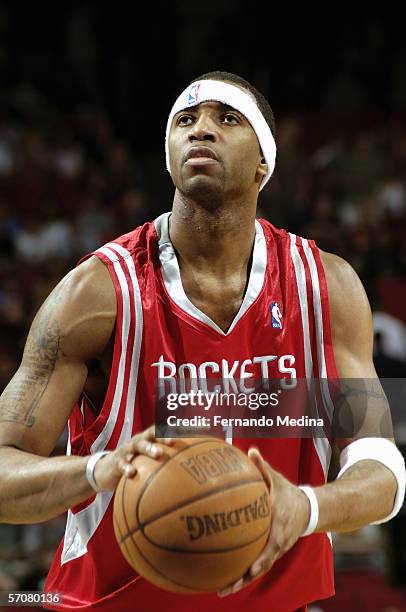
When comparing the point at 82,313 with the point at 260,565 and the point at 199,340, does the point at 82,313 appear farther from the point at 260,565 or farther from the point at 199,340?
the point at 260,565

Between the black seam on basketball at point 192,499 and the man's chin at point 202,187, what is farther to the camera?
the man's chin at point 202,187

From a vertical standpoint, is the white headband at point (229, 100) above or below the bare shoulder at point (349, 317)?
above

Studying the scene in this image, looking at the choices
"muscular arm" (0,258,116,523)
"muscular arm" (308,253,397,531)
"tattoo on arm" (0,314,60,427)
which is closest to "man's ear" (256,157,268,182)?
"muscular arm" (308,253,397,531)

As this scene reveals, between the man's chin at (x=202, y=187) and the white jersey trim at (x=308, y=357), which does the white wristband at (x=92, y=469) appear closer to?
the white jersey trim at (x=308, y=357)

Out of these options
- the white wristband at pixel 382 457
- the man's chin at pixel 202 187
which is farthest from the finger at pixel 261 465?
the man's chin at pixel 202 187

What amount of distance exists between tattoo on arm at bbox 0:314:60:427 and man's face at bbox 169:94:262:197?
0.74m

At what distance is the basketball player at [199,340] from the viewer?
11.1 feet

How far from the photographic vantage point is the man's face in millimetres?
3623

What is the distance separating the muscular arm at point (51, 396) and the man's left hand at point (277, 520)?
54 centimetres

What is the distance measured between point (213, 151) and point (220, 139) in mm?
87

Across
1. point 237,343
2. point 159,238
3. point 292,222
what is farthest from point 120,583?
point 292,222

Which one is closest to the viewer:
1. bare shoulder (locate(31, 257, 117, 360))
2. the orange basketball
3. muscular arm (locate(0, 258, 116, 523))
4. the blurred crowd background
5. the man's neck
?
the orange basketball

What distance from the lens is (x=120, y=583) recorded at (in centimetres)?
355

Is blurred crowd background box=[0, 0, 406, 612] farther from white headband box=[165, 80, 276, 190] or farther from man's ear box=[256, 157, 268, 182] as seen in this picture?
white headband box=[165, 80, 276, 190]
